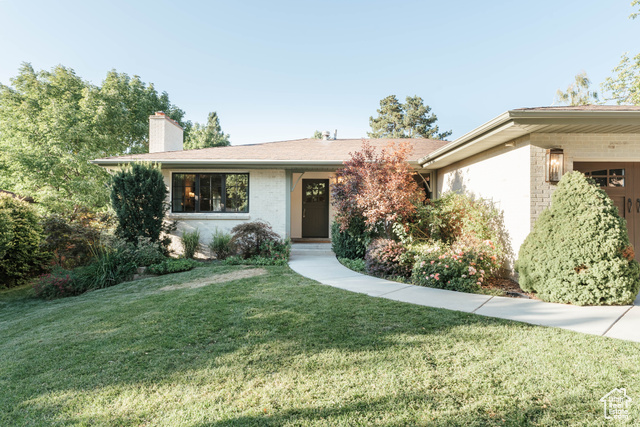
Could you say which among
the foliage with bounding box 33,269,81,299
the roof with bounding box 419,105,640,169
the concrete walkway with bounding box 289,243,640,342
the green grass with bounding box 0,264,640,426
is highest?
the roof with bounding box 419,105,640,169

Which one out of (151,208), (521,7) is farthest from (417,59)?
(151,208)

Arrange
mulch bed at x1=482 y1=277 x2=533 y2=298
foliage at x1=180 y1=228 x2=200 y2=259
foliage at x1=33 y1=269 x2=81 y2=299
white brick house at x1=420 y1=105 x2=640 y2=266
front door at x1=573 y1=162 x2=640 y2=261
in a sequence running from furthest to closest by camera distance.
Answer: foliage at x1=180 y1=228 x2=200 y2=259 → foliage at x1=33 y1=269 x2=81 y2=299 → front door at x1=573 y1=162 x2=640 y2=261 → mulch bed at x1=482 y1=277 x2=533 y2=298 → white brick house at x1=420 y1=105 x2=640 y2=266

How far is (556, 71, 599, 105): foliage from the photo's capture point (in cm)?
2634

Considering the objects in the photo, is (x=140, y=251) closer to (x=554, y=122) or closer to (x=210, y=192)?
(x=210, y=192)

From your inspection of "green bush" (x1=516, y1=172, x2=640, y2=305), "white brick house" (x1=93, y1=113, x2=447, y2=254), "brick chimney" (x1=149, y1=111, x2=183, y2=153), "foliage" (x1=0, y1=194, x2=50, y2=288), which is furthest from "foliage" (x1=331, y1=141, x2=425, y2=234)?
"foliage" (x1=0, y1=194, x2=50, y2=288)

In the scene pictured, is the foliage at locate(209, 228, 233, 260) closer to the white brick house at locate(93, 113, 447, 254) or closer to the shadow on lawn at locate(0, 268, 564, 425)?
the white brick house at locate(93, 113, 447, 254)

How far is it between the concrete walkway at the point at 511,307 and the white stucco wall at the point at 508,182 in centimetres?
174

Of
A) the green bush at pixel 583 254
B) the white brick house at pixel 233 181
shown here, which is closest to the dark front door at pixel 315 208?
the white brick house at pixel 233 181

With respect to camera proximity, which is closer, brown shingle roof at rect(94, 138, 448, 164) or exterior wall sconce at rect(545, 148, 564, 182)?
exterior wall sconce at rect(545, 148, 564, 182)

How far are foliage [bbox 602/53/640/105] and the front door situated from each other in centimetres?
1512

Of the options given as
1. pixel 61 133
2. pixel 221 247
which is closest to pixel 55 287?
pixel 221 247

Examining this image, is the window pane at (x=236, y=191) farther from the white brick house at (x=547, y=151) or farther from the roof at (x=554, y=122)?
the roof at (x=554, y=122)

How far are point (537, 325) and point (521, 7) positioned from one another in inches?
524

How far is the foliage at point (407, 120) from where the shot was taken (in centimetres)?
3359
